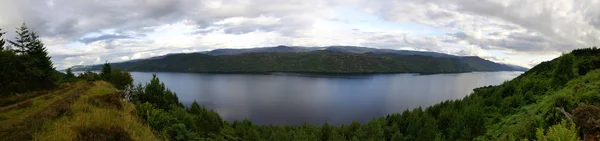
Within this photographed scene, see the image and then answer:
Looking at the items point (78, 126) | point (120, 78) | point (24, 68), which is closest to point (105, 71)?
point (120, 78)

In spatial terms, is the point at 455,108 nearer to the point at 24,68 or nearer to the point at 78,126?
the point at 78,126

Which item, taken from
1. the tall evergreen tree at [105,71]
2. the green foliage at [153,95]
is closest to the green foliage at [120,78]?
the tall evergreen tree at [105,71]

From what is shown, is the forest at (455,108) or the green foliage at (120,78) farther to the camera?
the green foliage at (120,78)

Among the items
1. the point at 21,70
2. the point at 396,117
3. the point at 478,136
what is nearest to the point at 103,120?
the point at 478,136

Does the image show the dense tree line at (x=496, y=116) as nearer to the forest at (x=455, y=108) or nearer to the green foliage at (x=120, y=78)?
the forest at (x=455, y=108)

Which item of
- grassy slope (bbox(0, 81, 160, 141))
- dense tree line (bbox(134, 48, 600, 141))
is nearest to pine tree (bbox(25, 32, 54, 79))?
dense tree line (bbox(134, 48, 600, 141))

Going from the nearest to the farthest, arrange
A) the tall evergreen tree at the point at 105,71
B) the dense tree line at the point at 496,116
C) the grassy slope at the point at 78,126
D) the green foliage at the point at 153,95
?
the grassy slope at the point at 78,126 → the dense tree line at the point at 496,116 → the green foliage at the point at 153,95 → the tall evergreen tree at the point at 105,71

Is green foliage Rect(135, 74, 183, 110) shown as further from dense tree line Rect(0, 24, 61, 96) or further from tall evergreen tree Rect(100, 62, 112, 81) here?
tall evergreen tree Rect(100, 62, 112, 81)
